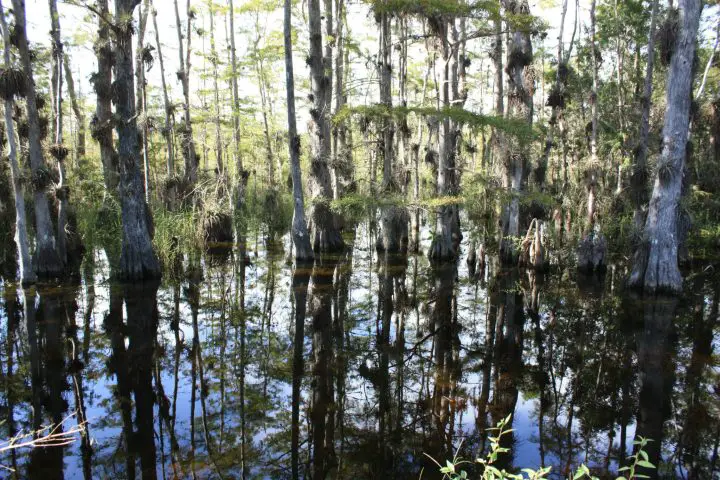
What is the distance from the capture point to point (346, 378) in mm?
5816

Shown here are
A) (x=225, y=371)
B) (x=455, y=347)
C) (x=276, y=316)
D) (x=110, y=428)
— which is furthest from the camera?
(x=276, y=316)

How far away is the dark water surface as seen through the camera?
4.27m

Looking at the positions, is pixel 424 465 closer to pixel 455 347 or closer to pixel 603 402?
pixel 603 402

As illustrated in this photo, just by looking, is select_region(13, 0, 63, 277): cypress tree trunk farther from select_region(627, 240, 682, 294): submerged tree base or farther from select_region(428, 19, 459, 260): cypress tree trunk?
select_region(627, 240, 682, 294): submerged tree base

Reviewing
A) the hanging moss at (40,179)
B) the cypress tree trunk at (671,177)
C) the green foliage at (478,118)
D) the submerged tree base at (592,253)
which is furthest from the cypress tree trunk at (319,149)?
the cypress tree trunk at (671,177)

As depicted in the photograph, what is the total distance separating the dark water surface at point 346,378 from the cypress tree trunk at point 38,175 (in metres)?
0.99

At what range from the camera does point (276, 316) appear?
27.2ft

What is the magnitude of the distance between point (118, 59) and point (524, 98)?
8.90m

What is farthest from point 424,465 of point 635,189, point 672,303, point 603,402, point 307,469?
point 635,189

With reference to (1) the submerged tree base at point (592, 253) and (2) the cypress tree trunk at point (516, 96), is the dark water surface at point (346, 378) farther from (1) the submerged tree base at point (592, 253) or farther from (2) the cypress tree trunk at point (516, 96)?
(2) the cypress tree trunk at point (516, 96)

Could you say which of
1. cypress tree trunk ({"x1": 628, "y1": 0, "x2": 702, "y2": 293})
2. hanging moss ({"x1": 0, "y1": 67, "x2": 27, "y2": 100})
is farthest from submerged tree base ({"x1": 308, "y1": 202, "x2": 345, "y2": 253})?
cypress tree trunk ({"x1": 628, "y1": 0, "x2": 702, "y2": 293})

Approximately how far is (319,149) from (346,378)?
9.07 metres

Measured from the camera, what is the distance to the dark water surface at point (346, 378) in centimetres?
427

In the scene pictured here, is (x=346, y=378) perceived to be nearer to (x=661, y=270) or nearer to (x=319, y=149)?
(x=661, y=270)
